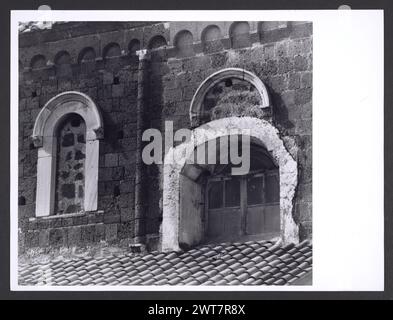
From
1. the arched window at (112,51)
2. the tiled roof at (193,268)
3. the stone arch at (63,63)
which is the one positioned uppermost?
the arched window at (112,51)

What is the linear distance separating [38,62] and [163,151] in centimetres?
169

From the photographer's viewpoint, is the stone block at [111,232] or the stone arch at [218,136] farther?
the stone block at [111,232]

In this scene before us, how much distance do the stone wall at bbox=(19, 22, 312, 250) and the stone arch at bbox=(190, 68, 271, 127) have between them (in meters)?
0.06

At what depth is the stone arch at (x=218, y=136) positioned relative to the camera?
20062 millimetres

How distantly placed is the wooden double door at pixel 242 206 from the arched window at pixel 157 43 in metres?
1.45

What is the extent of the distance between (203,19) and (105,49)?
118 cm

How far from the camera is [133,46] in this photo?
68.7ft

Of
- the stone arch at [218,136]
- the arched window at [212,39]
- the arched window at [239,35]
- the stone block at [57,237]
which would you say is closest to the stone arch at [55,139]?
the stone block at [57,237]

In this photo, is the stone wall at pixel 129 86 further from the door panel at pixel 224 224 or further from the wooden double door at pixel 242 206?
the door panel at pixel 224 224

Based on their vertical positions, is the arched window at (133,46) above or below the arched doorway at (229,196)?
above

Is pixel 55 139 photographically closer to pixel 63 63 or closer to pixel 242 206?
pixel 63 63

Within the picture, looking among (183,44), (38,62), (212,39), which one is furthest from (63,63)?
(212,39)

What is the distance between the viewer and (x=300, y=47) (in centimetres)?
2034
